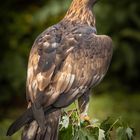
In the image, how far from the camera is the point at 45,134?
6309 millimetres

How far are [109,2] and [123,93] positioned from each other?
192 centimetres

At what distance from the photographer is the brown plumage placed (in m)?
6.31

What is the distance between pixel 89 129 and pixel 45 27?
27.6 feet

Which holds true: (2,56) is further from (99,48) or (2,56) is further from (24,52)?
(99,48)

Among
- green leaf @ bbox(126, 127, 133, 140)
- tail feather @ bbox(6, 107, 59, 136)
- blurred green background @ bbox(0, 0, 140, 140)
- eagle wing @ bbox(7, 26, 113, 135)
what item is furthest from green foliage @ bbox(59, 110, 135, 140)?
blurred green background @ bbox(0, 0, 140, 140)

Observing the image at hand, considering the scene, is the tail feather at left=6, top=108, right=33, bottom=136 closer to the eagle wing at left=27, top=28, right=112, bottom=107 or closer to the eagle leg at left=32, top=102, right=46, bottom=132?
the eagle leg at left=32, top=102, right=46, bottom=132

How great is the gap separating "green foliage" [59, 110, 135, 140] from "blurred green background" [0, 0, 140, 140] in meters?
7.19

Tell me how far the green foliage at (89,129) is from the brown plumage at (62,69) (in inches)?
3.6

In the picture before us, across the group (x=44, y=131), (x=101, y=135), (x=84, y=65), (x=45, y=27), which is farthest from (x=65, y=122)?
(x=45, y=27)

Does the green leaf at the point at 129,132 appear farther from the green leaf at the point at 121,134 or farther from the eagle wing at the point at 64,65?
the eagle wing at the point at 64,65

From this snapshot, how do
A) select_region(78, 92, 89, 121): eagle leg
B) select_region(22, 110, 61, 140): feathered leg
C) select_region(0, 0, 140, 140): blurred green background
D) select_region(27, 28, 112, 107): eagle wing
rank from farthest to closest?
select_region(0, 0, 140, 140): blurred green background → select_region(78, 92, 89, 121): eagle leg → select_region(27, 28, 112, 107): eagle wing → select_region(22, 110, 61, 140): feathered leg

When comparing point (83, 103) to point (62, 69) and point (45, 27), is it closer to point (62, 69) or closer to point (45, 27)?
point (62, 69)

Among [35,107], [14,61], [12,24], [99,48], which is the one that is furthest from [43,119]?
[12,24]

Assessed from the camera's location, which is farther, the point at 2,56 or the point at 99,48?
the point at 2,56
